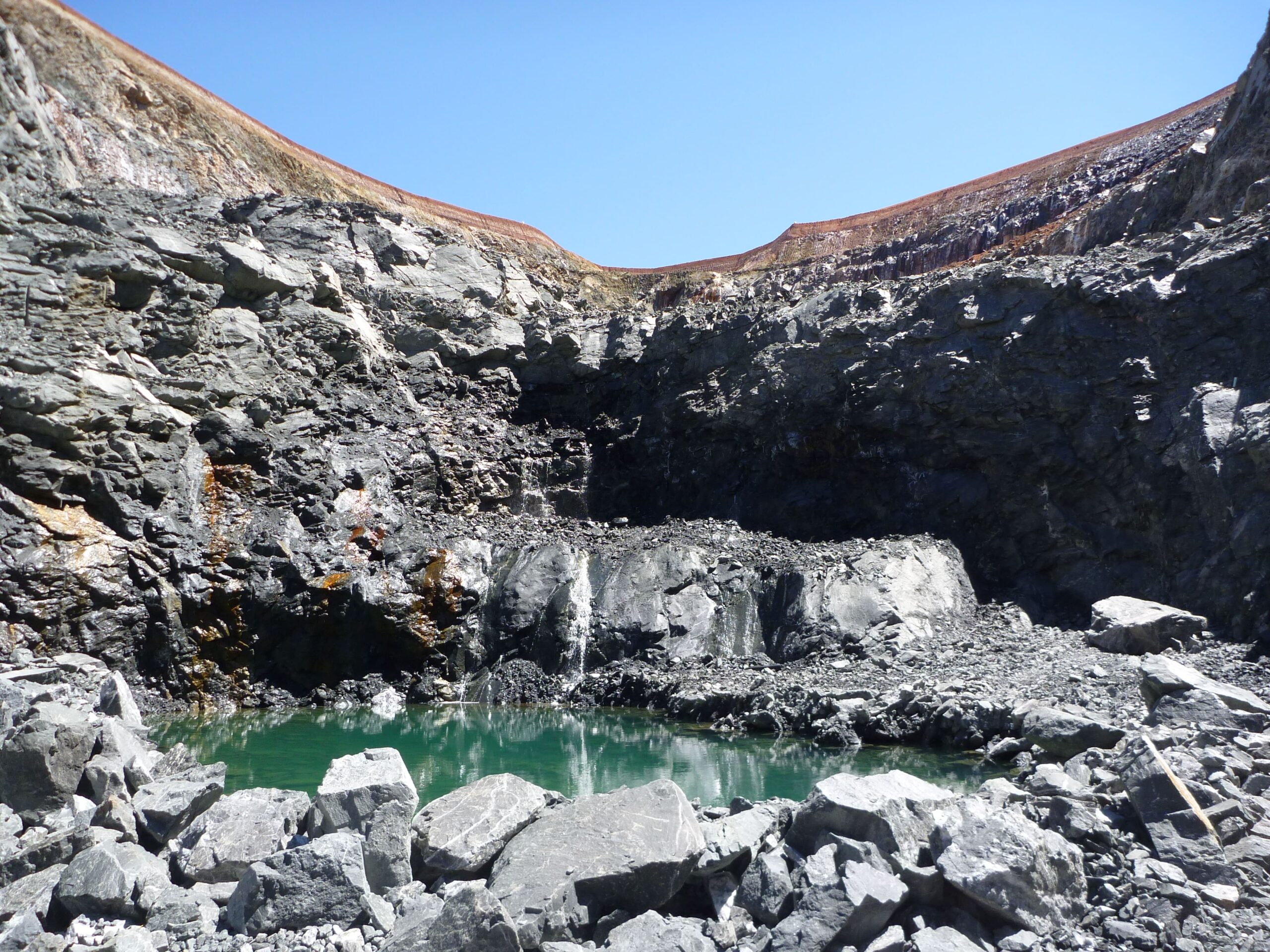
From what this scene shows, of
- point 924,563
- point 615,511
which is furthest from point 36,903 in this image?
point 615,511

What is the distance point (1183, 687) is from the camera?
10.3m

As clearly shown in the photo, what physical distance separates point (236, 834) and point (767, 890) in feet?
14.4

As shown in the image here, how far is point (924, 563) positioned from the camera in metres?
23.1

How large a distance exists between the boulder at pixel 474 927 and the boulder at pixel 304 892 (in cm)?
88

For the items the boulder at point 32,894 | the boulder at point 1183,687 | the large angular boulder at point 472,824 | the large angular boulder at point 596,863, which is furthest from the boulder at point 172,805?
the boulder at point 1183,687

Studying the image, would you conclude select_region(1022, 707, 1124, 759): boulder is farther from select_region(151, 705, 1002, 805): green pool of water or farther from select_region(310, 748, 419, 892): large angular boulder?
select_region(310, 748, 419, 892): large angular boulder

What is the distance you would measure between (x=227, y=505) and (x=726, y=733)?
45.3ft

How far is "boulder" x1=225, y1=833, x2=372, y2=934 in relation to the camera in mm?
6043

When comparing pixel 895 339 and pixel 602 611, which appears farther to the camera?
pixel 895 339

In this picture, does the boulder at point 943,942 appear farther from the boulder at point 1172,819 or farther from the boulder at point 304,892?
the boulder at point 304,892

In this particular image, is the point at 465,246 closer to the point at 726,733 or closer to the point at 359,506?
the point at 359,506

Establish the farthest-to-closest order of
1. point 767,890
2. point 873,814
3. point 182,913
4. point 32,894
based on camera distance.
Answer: point 32,894 < point 873,814 < point 182,913 < point 767,890

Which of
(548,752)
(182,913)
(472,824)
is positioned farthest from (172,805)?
(548,752)

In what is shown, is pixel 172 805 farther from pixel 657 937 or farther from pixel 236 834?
pixel 657 937
